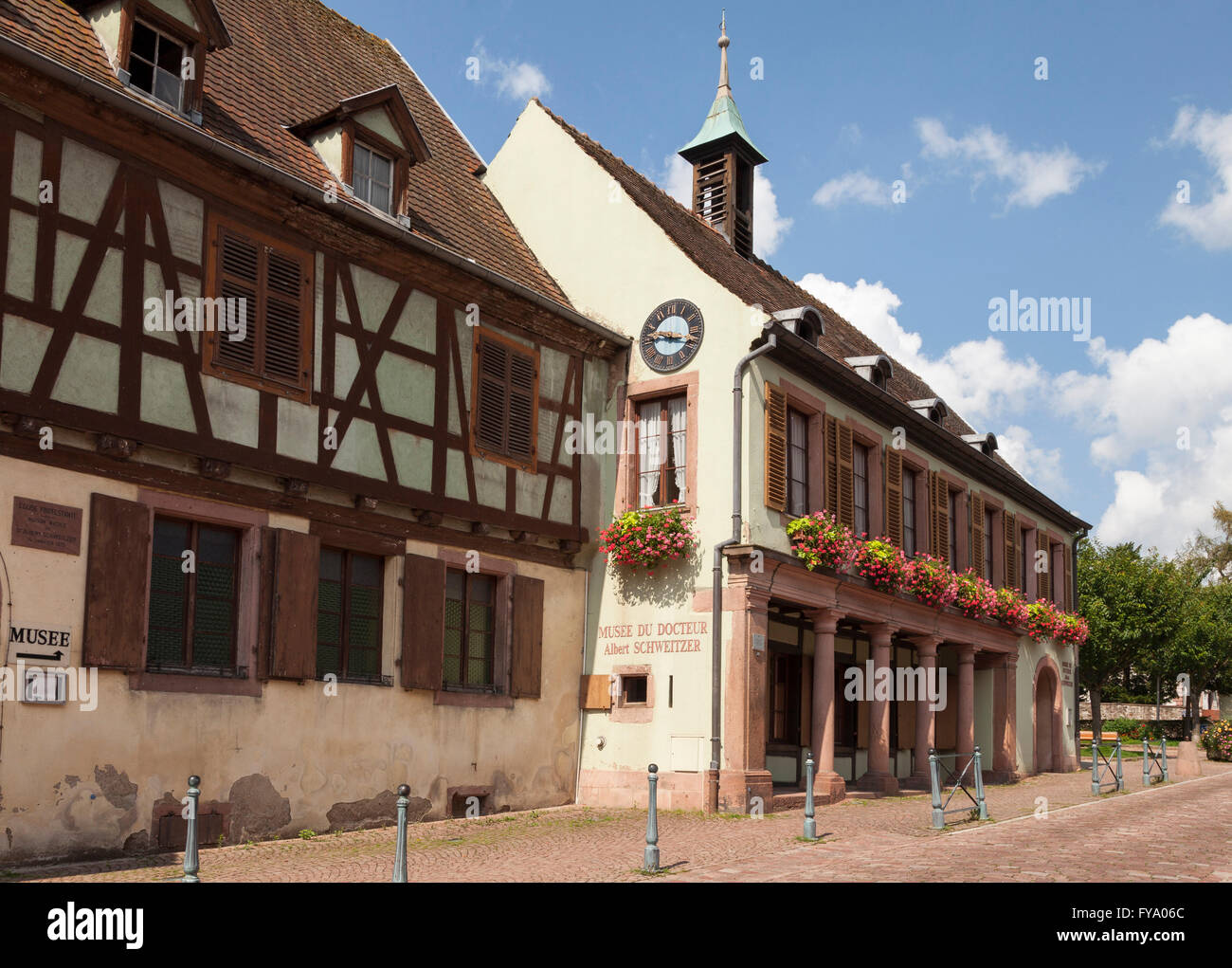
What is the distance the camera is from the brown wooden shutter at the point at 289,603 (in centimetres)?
1302

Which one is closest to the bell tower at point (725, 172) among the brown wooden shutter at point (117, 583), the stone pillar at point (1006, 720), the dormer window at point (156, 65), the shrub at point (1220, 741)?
the stone pillar at point (1006, 720)

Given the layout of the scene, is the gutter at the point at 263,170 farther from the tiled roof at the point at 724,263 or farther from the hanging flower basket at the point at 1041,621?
the hanging flower basket at the point at 1041,621

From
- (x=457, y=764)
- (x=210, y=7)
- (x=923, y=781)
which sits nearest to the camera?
(x=210, y=7)

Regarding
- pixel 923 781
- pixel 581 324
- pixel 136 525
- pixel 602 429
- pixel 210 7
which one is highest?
pixel 210 7

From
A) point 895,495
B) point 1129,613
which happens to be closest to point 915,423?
point 895,495

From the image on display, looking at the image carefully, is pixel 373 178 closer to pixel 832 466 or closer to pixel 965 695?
pixel 832 466

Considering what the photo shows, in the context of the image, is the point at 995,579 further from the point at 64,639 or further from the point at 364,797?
the point at 64,639

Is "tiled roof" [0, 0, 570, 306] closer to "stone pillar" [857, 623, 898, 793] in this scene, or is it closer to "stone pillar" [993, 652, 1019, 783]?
"stone pillar" [857, 623, 898, 793]

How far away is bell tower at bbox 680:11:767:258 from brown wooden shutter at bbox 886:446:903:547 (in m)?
4.91

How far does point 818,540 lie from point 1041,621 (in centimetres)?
1213

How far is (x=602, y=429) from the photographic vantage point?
60.7 ft

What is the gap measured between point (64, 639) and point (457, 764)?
5.58 meters
